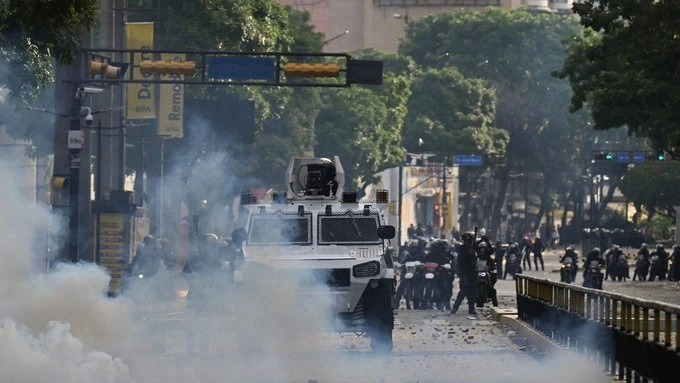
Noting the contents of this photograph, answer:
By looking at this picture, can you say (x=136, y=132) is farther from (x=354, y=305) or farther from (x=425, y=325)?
(x=354, y=305)

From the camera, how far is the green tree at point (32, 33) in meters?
22.1

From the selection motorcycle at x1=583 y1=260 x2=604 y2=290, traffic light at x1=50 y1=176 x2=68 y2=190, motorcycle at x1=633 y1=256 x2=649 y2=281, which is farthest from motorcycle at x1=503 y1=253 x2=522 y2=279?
traffic light at x1=50 y1=176 x2=68 y2=190

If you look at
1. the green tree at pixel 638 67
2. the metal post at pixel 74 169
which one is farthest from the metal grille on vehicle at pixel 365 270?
the green tree at pixel 638 67

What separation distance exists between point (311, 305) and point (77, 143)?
10.1 m

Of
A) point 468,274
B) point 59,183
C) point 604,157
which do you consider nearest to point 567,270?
point 468,274

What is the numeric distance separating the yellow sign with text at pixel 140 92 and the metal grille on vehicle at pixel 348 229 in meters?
19.1

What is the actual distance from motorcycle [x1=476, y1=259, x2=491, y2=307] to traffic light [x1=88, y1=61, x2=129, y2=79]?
8547 millimetres

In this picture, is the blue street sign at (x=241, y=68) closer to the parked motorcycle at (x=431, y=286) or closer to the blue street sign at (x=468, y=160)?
the parked motorcycle at (x=431, y=286)

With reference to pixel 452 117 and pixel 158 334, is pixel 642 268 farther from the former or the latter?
pixel 452 117

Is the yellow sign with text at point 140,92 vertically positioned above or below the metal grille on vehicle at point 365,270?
above

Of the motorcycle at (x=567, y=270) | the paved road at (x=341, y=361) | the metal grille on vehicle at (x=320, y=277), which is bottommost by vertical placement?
the motorcycle at (x=567, y=270)

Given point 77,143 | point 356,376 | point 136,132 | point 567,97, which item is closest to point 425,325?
point 77,143

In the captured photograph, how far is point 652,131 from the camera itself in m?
44.7

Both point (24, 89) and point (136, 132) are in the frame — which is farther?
point (136, 132)
